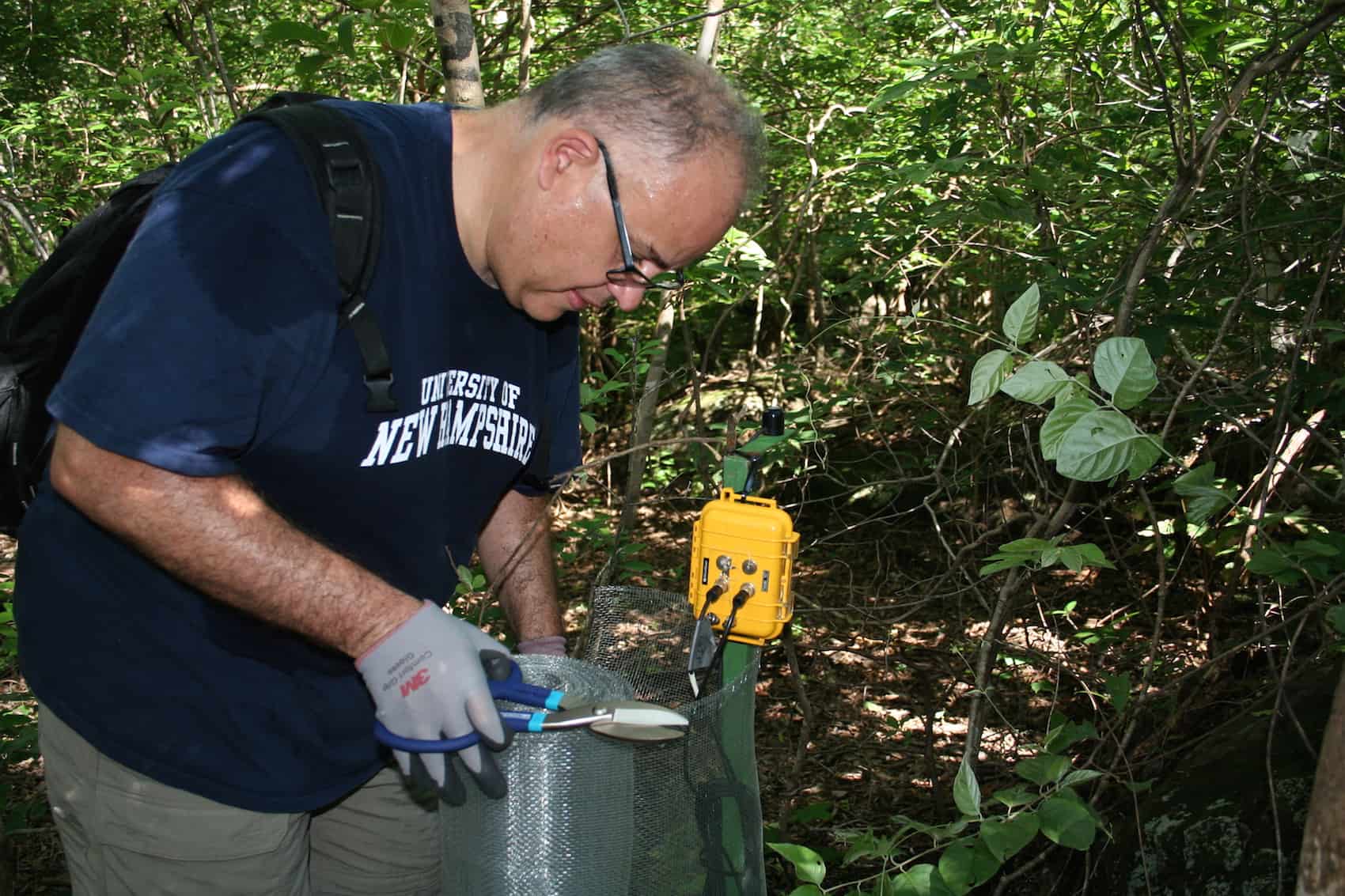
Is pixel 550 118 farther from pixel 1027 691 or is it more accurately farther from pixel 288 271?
pixel 1027 691

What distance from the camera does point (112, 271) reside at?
5.04 feet

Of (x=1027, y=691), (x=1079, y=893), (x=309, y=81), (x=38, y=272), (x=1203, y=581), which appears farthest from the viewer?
(x=309, y=81)

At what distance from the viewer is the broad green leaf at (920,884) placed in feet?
5.43

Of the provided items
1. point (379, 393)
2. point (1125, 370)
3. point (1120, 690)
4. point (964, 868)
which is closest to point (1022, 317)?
point (1125, 370)

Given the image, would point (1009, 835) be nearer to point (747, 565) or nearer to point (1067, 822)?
point (1067, 822)

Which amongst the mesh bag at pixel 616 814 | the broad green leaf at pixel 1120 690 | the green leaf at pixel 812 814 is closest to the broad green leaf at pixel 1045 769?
the mesh bag at pixel 616 814

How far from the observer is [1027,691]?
13.4ft

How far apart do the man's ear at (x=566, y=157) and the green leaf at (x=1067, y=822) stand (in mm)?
1220

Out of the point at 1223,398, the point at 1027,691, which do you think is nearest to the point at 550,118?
the point at 1223,398

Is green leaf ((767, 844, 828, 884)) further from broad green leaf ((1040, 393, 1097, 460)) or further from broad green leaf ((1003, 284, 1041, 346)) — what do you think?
broad green leaf ((1003, 284, 1041, 346))

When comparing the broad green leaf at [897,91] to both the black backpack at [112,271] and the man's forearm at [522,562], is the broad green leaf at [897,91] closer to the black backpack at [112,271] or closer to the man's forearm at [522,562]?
the man's forearm at [522,562]

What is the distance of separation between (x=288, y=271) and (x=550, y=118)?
0.49m

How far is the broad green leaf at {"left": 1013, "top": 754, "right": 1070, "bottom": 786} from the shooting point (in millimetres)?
1720

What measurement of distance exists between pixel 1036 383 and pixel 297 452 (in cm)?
107
